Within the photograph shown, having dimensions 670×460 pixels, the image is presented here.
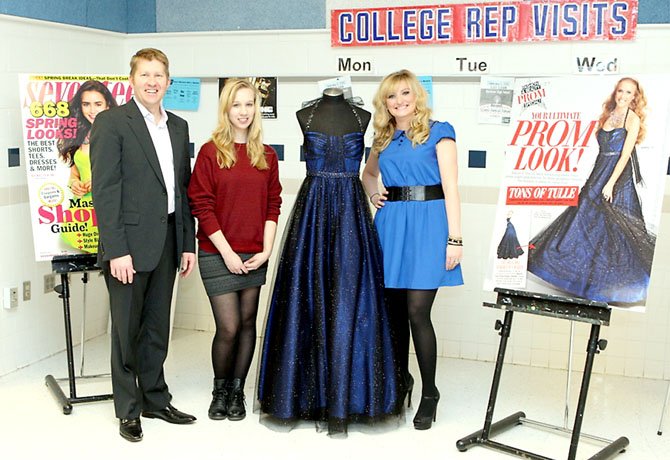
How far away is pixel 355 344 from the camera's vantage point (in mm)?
3545

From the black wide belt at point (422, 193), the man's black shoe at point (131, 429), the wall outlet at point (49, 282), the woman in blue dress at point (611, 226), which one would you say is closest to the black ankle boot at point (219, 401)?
the man's black shoe at point (131, 429)

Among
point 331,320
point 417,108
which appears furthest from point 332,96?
point 331,320

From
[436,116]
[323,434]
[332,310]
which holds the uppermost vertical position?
[436,116]

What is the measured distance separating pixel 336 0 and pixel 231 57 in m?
0.69

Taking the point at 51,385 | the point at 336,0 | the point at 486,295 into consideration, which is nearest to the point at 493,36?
the point at 336,0

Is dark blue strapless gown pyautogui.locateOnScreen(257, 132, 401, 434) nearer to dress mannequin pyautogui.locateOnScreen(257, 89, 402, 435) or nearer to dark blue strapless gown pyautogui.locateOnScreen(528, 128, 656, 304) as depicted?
dress mannequin pyautogui.locateOnScreen(257, 89, 402, 435)

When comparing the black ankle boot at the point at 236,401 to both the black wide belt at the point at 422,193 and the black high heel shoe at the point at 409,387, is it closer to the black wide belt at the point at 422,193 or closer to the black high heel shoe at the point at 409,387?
the black high heel shoe at the point at 409,387

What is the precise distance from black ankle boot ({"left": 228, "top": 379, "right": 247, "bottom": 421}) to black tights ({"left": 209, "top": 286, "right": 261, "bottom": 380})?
3 centimetres

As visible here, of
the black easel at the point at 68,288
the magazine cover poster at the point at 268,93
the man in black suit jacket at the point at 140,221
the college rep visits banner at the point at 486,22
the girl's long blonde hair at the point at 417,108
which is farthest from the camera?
the magazine cover poster at the point at 268,93

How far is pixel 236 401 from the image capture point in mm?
3742

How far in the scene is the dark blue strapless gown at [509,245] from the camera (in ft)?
11.1

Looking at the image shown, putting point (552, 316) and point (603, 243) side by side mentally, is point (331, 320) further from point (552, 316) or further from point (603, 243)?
point (603, 243)

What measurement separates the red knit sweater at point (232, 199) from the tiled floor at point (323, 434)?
30.7 inches

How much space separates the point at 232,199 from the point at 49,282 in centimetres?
153
